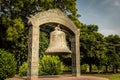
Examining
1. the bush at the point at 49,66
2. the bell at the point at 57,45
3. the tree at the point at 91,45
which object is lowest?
the bush at the point at 49,66

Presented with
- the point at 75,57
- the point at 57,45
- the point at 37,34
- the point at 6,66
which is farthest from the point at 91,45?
the point at 37,34

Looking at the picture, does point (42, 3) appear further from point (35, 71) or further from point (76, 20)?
point (35, 71)

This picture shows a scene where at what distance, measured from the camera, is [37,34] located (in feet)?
38.8

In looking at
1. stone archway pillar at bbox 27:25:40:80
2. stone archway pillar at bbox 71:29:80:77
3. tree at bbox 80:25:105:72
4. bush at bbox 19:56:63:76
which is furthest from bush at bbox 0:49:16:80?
tree at bbox 80:25:105:72

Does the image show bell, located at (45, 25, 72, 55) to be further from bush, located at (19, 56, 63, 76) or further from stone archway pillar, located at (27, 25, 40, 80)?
bush, located at (19, 56, 63, 76)

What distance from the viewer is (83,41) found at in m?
36.4

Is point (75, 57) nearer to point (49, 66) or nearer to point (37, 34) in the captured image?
point (37, 34)

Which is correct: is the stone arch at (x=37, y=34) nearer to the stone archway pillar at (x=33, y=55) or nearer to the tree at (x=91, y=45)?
the stone archway pillar at (x=33, y=55)

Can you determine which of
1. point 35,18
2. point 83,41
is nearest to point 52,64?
point 35,18

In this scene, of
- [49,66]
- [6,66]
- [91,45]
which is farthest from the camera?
[91,45]

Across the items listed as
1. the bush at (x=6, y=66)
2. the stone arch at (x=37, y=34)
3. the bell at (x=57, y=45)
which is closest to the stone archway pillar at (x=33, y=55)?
the stone arch at (x=37, y=34)

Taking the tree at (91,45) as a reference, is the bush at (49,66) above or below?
below

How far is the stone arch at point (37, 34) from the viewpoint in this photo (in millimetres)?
11453

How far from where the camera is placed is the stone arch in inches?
451
